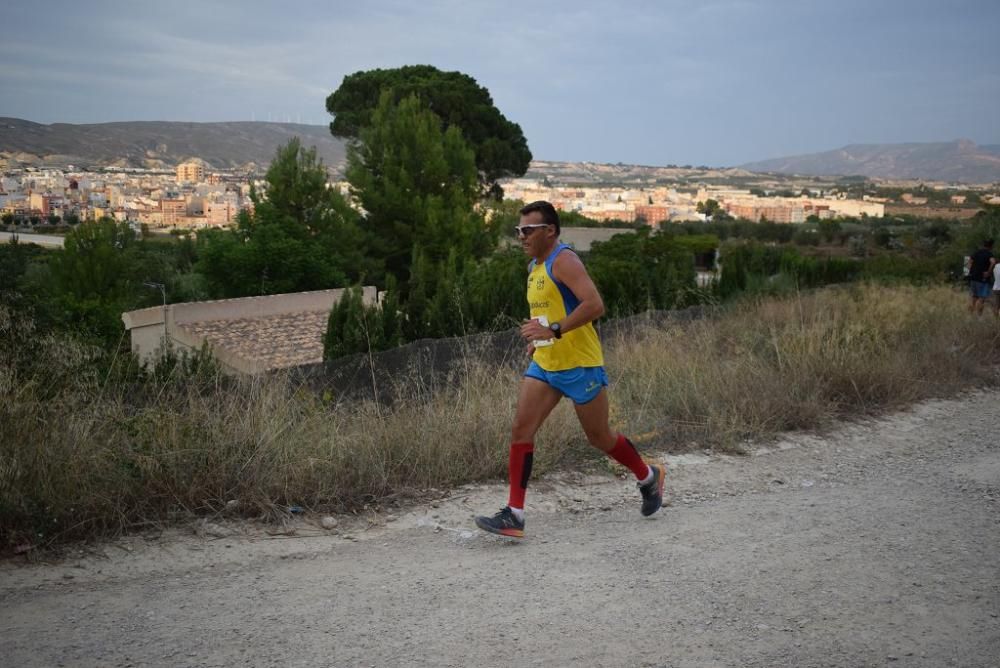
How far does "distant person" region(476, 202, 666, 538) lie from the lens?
14.8 feet

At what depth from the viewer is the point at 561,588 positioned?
3.90m

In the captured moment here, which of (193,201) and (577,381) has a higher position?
(577,381)

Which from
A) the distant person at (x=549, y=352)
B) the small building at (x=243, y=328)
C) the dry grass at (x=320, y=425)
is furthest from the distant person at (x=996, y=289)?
the small building at (x=243, y=328)

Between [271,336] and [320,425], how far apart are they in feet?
77.7

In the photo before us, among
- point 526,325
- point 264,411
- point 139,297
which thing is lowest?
point 139,297

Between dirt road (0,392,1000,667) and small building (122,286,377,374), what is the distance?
18.8 meters

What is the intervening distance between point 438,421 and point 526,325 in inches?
59.5

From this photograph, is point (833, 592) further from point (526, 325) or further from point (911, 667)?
point (526, 325)

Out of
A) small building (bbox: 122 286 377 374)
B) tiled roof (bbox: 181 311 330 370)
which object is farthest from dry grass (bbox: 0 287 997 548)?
tiled roof (bbox: 181 311 330 370)

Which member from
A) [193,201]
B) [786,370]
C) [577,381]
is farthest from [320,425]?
[193,201]

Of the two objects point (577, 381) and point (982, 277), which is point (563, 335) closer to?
point (577, 381)

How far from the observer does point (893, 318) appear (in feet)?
33.7

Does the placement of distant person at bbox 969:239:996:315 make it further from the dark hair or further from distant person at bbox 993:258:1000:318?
the dark hair

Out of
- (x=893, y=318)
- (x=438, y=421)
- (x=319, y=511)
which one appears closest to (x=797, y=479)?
(x=438, y=421)
